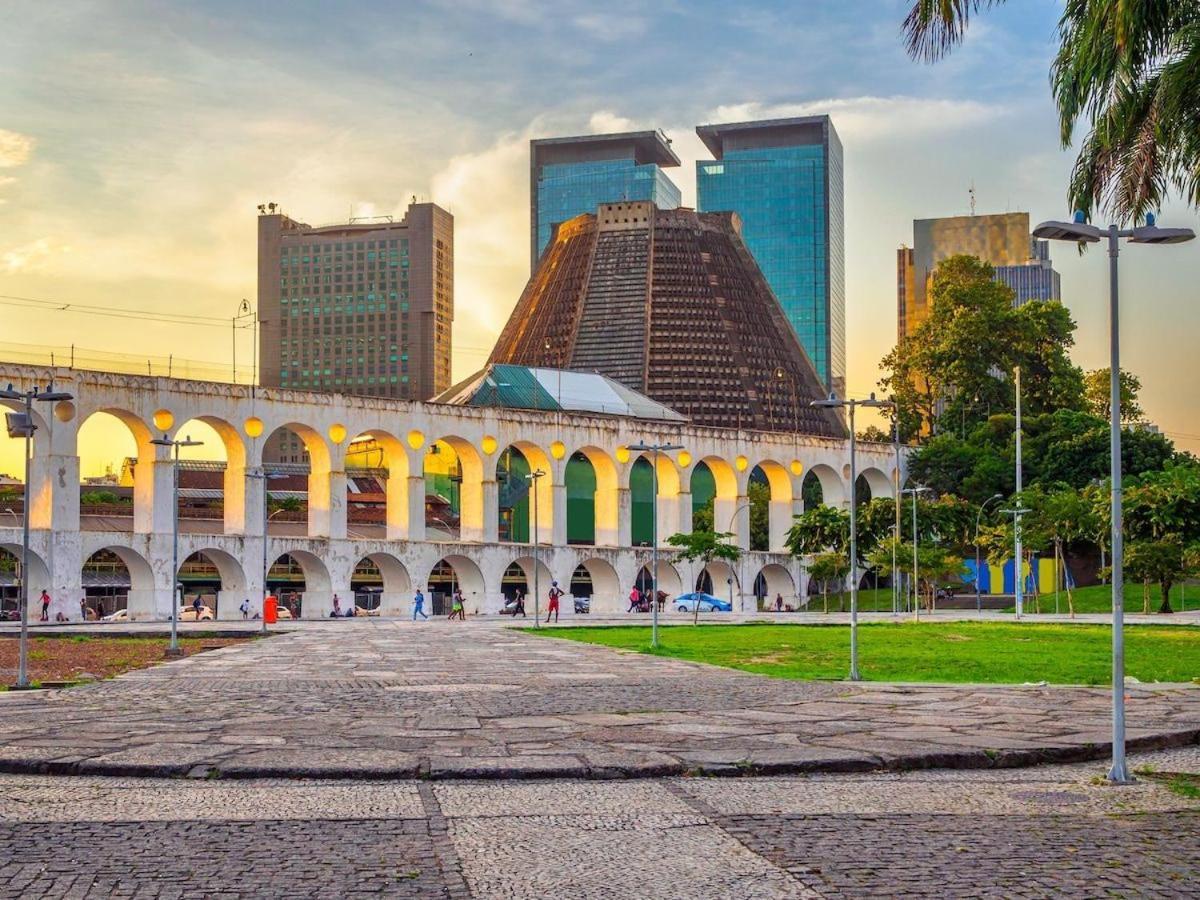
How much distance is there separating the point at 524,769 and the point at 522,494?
250 feet

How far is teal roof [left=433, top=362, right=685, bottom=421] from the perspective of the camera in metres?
83.7

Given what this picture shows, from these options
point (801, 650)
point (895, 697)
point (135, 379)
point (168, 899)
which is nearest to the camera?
point (168, 899)

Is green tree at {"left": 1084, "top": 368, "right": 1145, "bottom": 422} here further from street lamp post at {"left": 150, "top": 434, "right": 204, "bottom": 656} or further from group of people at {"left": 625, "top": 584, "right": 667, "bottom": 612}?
street lamp post at {"left": 150, "top": 434, "right": 204, "bottom": 656}

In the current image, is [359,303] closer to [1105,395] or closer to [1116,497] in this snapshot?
[1105,395]

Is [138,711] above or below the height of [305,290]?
below

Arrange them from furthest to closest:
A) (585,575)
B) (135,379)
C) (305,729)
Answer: (585,575)
(135,379)
(305,729)

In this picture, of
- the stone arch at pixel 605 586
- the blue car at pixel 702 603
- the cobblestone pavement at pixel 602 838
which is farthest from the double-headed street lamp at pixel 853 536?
the stone arch at pixel 605 586

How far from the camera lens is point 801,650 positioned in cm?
2850

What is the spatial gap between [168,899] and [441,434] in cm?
5958

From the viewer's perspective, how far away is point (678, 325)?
129375 millimetres

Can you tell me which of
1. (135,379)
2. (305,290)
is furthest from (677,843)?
(305,290)

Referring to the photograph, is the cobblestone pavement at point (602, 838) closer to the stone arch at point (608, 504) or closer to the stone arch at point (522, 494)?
the stone arch at point (522, 494)

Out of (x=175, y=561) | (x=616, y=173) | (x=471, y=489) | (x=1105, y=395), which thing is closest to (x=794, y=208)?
(x=616, y=173)

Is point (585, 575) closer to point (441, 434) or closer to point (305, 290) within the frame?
point (441, 434)
